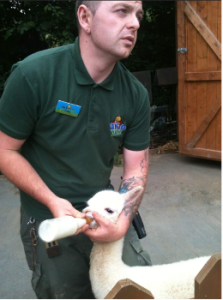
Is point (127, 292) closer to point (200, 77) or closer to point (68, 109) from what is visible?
point (68, 109)

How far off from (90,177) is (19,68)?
0.73 m

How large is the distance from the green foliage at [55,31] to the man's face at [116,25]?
4.20 meters

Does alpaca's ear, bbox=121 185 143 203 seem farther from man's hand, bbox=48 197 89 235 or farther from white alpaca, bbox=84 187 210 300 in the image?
man's hand, bbox=48 197 89 235

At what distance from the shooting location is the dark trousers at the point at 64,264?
1878mm

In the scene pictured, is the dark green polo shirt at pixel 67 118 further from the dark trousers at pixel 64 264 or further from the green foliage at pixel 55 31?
the green foliage at pixel 55 31

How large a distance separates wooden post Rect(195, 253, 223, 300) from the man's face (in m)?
1.05

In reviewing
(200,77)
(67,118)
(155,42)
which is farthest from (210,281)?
(155,42)

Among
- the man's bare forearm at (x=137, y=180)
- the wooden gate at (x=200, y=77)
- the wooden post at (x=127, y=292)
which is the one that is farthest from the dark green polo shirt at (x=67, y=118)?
the wooden gate at (x=200, y=77)

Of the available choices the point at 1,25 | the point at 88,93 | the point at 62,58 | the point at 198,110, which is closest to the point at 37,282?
the point at 88,93

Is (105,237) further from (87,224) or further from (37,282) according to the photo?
(37,282)

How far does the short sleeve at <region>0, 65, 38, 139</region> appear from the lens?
158cm

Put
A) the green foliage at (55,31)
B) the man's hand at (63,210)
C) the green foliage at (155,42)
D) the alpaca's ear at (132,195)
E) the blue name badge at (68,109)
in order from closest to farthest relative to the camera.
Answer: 1. the man's hand at (63,210)
2. the blue name badge at (68,109)
3. the alpaca's ear at (132,195)
4. the green foliage at (55,31)
5. the green foliage at (155,42)

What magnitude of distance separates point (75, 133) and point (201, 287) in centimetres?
100

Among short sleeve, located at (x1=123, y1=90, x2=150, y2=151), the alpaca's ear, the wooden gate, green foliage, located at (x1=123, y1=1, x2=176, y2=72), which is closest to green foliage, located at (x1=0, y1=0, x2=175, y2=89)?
green foliage, located at (x1=123, y1=1, x2=176, y2=72)
